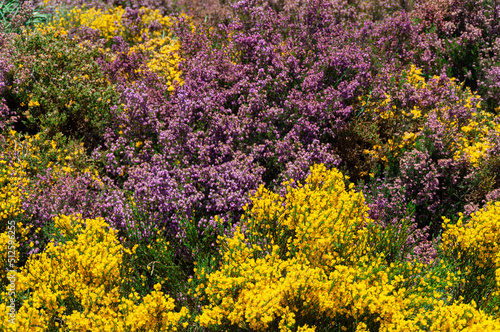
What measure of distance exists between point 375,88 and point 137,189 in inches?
156

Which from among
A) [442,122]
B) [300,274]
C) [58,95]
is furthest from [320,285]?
[58,95]

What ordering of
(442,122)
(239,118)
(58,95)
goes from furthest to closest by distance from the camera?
(58,95) → (442,122) → (239,118)

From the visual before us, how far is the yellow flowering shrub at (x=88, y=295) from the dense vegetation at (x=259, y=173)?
2 centimetres

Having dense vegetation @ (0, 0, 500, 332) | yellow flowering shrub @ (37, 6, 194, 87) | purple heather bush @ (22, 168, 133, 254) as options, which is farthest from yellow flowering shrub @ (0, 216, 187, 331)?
yellow flowering shrub @ (37, 6, 194, 87)

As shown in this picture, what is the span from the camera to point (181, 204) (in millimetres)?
5285

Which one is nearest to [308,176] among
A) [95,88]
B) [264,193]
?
[264,193]

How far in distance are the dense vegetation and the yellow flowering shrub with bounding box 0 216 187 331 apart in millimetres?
22

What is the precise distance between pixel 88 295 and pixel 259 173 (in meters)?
2.70

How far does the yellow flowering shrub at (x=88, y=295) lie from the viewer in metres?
3.73

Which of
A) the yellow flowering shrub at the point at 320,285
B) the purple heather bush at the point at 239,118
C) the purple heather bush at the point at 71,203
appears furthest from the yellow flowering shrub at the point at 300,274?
the purple heather bush at the point at 71,203

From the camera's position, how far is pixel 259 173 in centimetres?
593

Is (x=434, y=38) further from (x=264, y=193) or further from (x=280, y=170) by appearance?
(x=264, y=193)

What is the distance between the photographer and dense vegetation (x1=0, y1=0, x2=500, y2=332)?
12.9 ft

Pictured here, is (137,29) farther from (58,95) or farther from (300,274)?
(300,274)
